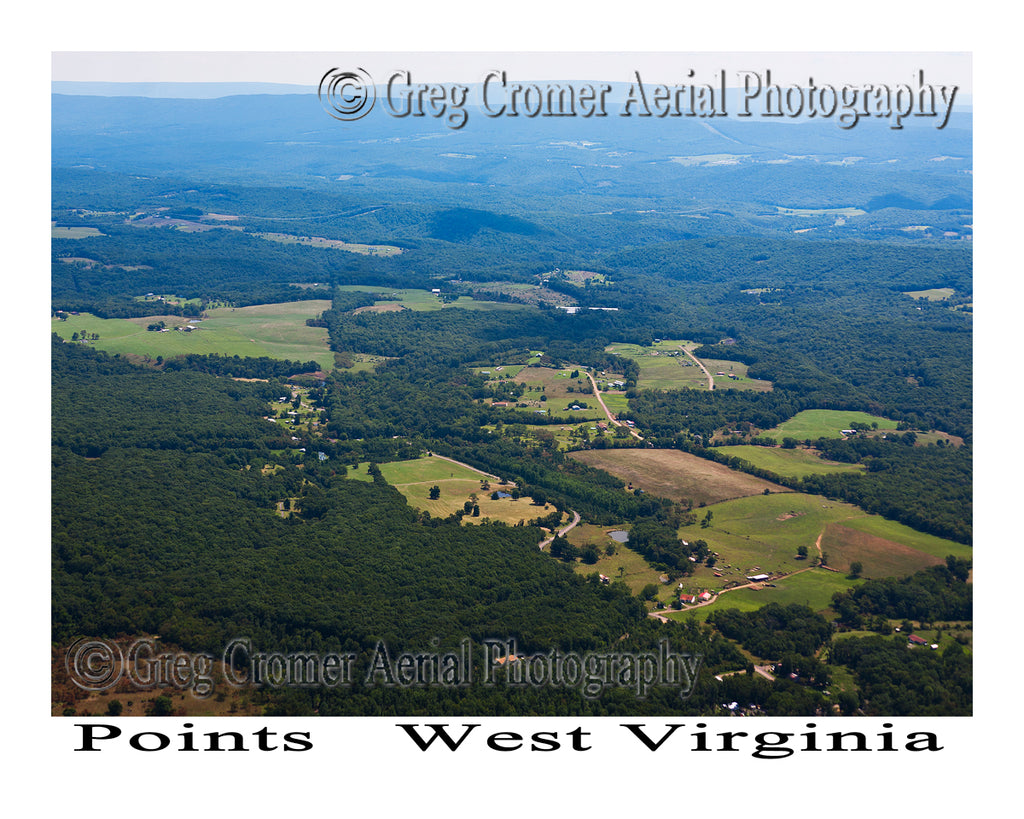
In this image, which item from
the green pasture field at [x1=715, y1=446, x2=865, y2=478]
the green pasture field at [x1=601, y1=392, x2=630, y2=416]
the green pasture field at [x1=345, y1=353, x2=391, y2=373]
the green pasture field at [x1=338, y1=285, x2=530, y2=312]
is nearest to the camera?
the green pasture field at [x1=715, y1=446, x2=865, y2=478]

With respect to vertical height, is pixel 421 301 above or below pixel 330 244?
below

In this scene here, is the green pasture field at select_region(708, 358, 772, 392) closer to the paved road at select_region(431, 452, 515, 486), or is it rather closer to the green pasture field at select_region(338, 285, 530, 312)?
the paved road at select_region(431, 452, 515, 486)

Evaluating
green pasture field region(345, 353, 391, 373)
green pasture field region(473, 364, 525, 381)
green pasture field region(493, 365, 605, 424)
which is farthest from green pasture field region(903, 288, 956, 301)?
green pasture field region(345, 353, 391, 373)

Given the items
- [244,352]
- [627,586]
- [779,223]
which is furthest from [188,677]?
[779,223]

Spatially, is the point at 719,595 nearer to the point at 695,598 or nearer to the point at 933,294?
the point at 695,598

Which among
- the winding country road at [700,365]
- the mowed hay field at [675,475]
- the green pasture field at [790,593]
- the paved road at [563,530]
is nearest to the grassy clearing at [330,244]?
the winding country road at [700,365]

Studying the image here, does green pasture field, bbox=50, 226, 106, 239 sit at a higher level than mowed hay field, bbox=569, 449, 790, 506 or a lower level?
higher

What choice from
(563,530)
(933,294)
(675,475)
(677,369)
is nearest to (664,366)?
(677,369)
